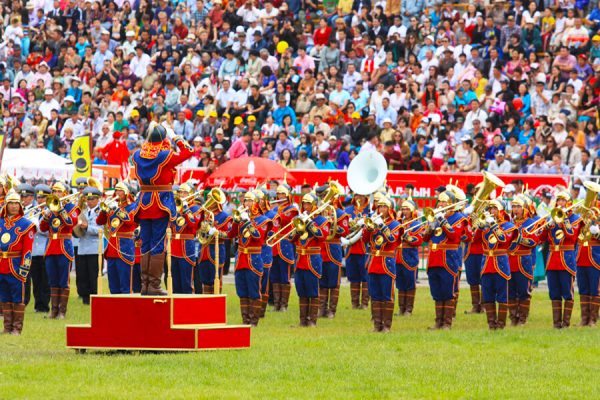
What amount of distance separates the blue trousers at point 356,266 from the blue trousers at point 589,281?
3667 mm

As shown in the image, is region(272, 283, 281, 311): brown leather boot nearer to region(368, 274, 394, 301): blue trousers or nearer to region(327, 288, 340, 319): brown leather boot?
region(327, 288, 340, 319): brown leather boot

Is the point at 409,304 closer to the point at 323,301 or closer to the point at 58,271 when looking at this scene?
the point at 323,301

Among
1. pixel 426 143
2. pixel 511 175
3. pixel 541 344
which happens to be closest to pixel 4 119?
pixel 426 143

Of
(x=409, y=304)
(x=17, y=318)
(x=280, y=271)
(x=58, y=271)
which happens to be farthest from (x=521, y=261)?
(x=17, y=318)

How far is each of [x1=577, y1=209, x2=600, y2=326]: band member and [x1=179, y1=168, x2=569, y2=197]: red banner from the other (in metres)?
6.08

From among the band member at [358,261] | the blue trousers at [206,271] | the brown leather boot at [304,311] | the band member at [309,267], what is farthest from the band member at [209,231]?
the band member at [358,261]

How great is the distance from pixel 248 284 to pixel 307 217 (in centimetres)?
125

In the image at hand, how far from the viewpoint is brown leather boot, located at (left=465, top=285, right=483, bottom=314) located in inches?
916

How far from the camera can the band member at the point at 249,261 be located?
20.9 meters

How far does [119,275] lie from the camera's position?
21.9 meters

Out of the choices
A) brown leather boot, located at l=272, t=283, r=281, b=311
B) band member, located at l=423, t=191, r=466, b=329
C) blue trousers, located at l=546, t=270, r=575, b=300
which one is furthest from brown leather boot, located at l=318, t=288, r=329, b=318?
blue trousers, located at l=546, t=270, r=575, b=300

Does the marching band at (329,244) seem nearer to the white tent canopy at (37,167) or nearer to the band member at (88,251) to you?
the band member at (88,251)

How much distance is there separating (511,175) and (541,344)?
9526 millimetres

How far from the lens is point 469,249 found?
22.2 meters
